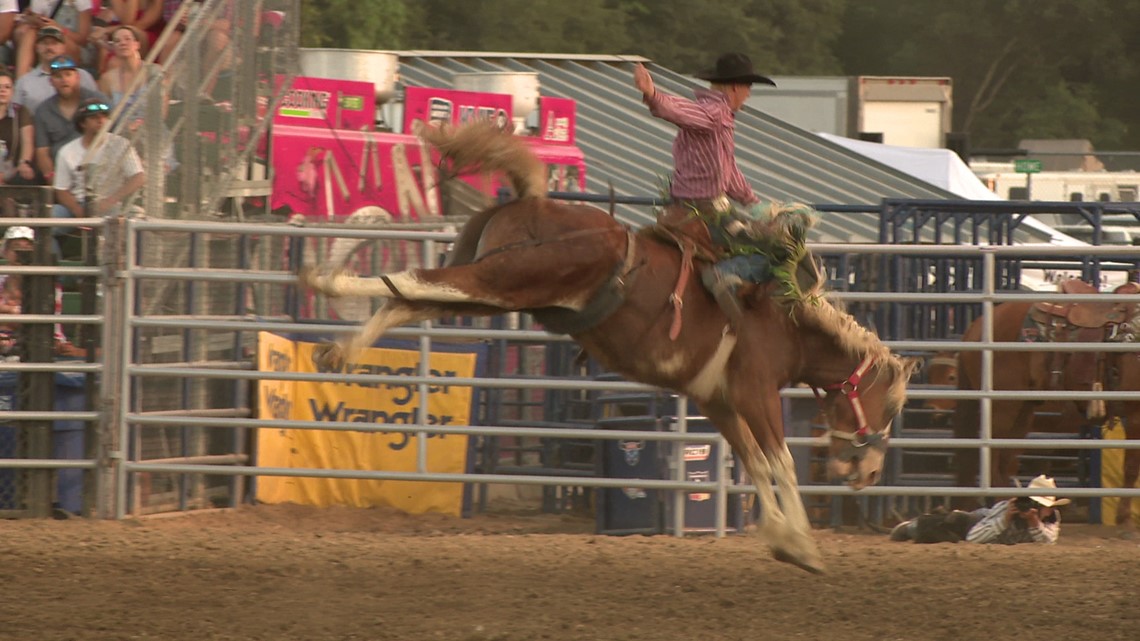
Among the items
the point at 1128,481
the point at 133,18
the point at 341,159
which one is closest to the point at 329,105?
the point at 341,159

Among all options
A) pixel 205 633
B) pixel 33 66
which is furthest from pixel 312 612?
pixel 33 66

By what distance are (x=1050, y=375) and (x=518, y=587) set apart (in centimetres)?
519

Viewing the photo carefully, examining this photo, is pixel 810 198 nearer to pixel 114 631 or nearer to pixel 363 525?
pixel 363 525

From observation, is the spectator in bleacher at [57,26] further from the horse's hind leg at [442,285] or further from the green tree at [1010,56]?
the green tree at [1010,56]

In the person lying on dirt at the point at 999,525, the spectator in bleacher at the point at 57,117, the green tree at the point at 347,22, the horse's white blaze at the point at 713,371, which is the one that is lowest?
the person lying on dirt at the point at 999,525

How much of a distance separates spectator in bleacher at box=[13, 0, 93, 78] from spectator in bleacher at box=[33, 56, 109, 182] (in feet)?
2.31

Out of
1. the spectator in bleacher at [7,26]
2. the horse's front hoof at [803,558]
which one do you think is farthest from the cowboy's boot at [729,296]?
the spectator in bleacher at [7,26]

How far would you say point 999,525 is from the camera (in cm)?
934

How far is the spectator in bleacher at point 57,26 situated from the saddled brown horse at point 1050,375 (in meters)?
6.72

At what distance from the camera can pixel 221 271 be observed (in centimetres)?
898

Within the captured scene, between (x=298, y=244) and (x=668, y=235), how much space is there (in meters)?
3.41

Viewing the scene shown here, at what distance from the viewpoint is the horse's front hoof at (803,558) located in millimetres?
7191

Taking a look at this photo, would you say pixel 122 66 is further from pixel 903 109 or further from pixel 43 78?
pixel 903 109

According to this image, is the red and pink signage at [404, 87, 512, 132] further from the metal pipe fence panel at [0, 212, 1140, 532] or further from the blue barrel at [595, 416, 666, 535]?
the blue barrel at [595, 416, 666, 535]
